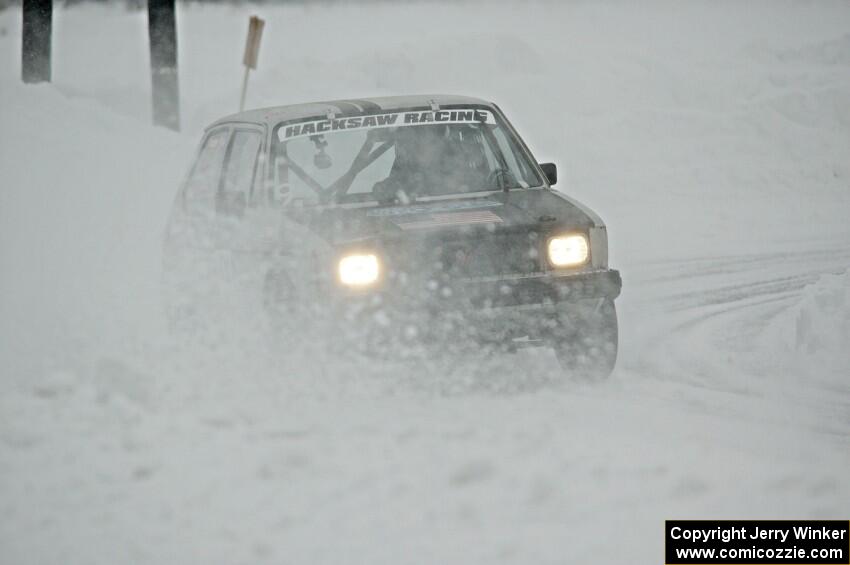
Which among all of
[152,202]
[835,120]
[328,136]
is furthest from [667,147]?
[328,136]

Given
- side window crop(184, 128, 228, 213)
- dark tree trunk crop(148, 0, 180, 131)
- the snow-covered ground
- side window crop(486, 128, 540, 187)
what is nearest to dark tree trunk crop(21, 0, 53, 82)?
the snow-covered ground

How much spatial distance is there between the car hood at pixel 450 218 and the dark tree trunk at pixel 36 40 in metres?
12.0

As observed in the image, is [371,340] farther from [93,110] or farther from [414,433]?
[93,110]

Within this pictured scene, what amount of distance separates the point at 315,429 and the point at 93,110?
11811mm

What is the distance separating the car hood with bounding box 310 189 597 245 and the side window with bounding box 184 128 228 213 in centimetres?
140

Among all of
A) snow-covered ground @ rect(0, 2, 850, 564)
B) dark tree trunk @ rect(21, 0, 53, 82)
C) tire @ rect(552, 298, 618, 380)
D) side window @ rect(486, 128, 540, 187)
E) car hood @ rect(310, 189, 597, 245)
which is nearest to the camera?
snow-covered ground @ rect(0, 2, 850, 564)

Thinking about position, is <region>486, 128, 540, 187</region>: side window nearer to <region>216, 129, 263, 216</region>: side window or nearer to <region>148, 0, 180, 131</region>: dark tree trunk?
<region>216, 129, 263, 216</region>: side window

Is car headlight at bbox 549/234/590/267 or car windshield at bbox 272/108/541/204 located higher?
car windshield at bbox 272/108/541/204

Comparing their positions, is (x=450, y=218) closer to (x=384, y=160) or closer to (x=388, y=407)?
(x=388, y=407)

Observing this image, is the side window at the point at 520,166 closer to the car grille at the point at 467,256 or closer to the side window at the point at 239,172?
the car grille at the point at 467,256

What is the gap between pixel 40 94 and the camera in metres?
15.5

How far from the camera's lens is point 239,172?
748cm

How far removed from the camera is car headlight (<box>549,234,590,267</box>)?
6.17 meters

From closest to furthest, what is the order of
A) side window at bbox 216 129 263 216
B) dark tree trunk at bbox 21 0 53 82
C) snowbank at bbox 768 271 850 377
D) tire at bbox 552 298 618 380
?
tire at bbox 552 298 618 380
side window at bbox 216 129 263 216
snowbank at bbox 768 271 850 377
dark tree trunk at bbox 21 0 53 82
